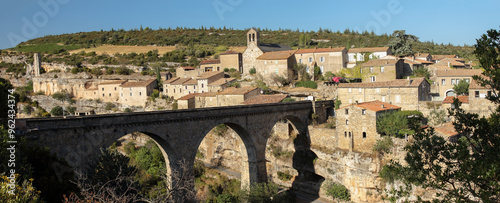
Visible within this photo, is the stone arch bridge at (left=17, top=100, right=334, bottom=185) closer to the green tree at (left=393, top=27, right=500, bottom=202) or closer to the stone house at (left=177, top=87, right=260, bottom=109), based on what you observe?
the stone house at (left=177, top=87, right=260, bottom=109)

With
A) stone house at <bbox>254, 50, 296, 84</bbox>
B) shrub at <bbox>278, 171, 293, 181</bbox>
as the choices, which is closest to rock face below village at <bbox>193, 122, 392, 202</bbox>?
shrub at <bbox>278, 171, 293, 181</bbox>

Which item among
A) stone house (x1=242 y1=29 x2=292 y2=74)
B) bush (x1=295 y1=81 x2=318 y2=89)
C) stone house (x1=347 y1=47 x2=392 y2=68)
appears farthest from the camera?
stone house (x1=242 y1=29 x2=292 y2=74)

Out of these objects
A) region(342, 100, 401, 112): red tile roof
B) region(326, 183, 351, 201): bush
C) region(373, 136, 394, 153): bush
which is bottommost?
region(326, 183, 351, 201): bush

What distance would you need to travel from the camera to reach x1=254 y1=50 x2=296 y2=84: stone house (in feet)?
157

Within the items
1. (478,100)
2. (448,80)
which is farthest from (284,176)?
(448,80)

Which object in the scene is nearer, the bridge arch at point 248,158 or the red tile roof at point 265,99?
the bridge arch at point 248,158

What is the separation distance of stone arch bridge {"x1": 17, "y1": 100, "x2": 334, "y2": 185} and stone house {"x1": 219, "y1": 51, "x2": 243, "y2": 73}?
23.5m

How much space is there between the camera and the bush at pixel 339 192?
28.6 m

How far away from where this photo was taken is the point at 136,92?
5138cm

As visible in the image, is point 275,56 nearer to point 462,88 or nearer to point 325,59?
point 325,59

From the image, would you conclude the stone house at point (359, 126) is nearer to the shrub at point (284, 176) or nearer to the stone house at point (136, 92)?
the shrub at point (284, 176)

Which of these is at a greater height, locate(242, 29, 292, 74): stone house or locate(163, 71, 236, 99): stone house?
locate(242, 29, 292, 74): stone house

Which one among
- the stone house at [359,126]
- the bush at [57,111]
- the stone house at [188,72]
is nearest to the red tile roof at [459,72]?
the stone house at [359,126]

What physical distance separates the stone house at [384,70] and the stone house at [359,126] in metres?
10.1
